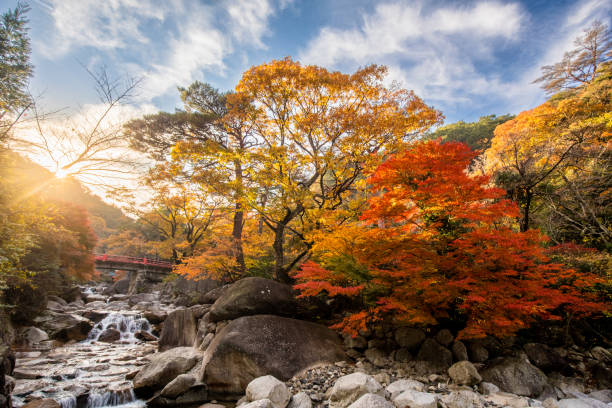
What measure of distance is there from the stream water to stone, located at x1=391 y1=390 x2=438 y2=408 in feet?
19.5

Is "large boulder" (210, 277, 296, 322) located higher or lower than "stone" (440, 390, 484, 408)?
higher

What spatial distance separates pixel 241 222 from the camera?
1311 cm

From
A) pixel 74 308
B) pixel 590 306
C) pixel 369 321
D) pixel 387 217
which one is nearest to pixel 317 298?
pixel 369 321

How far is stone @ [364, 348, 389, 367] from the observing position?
5.80 meters

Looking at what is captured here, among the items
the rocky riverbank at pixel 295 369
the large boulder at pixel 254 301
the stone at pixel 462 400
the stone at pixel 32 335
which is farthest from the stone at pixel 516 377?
the stone at pixel 32 335

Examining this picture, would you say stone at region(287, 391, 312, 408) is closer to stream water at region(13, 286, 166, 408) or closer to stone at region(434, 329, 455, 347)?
stone at region(434, 329, 455, 347)

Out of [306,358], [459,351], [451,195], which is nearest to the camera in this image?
[451,195]

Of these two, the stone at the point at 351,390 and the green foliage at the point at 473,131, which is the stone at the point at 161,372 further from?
the green foliage at the point at 473,131

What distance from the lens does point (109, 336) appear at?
11.5 meters

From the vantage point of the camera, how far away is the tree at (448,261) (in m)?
4.60

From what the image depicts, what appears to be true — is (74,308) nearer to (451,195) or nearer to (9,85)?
(9,85)

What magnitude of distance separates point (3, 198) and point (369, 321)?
31.1 ft

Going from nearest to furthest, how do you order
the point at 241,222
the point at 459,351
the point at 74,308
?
the point at 459,351
the point at 241,222
the point at 74,308

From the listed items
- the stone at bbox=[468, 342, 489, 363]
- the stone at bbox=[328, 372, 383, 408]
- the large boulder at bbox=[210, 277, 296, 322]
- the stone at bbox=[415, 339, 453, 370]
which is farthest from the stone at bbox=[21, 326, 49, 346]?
the stone at bbox=[468, 342, 489, 363]
